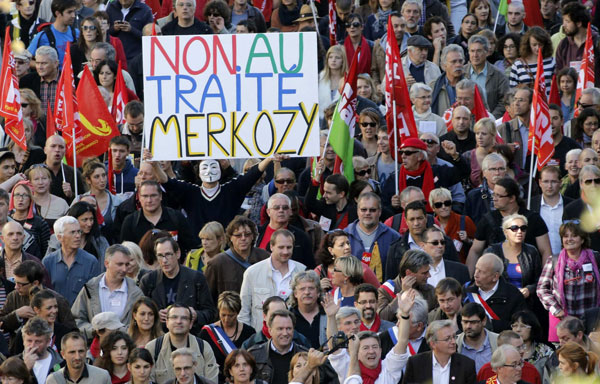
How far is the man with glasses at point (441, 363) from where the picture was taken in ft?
44.1

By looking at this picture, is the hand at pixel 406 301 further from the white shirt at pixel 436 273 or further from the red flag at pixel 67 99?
the red flag at pixel 67 99

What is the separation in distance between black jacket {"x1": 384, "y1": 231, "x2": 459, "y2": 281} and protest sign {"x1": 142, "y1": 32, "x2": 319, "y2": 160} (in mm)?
1384

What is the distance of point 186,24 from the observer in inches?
829

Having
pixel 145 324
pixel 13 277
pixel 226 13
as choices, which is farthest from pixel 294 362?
pixel 226 13

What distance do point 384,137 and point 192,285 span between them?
139 inches

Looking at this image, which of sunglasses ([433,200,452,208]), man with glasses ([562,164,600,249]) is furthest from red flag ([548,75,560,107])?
sunglasses ([433,200,452,208])

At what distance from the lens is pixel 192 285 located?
14805mm

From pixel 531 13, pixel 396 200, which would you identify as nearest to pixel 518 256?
pixel 396 200

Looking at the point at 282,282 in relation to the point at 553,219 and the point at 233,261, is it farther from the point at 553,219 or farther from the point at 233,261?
the point at 553,219

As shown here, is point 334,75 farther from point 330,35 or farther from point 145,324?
point 145,324

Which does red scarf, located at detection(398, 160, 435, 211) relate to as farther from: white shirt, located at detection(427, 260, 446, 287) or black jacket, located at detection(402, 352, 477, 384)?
black jacket, located at detection(402, 352, 477, 384)

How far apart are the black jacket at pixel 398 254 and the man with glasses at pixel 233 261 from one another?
48.3 inches

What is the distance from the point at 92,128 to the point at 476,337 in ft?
19.6

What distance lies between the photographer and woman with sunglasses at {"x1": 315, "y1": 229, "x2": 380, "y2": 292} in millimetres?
14930
